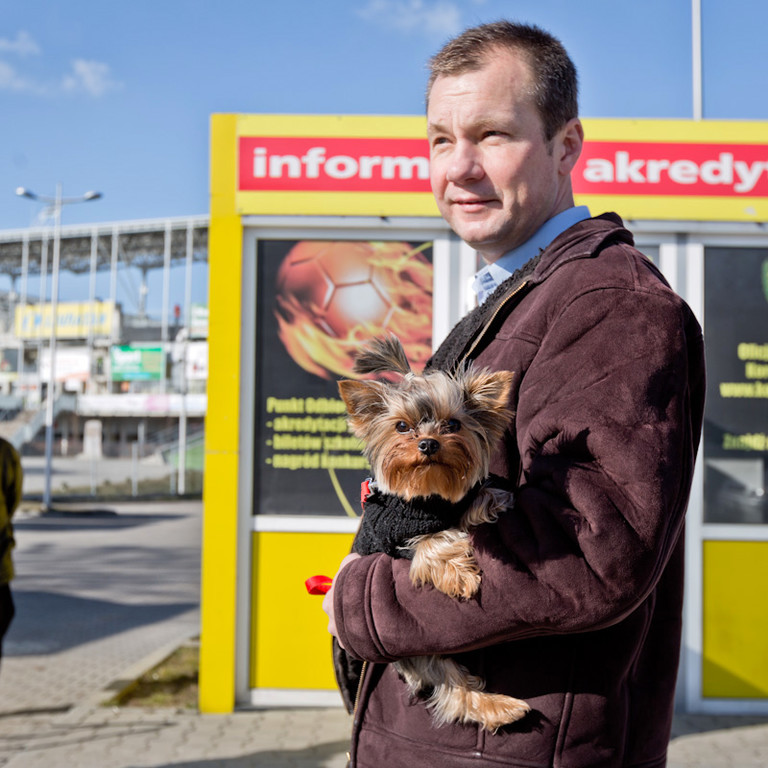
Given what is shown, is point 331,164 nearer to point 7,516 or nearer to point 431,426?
point 7,516

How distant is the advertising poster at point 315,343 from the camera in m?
5.80

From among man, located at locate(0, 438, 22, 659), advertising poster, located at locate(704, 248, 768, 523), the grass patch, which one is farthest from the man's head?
the grass patch

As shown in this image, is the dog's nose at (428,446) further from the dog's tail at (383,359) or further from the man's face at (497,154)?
the man's face at (497,154)

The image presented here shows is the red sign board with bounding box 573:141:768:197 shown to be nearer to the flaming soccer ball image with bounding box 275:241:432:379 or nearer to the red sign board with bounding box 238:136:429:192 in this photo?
the red sign board with bounding box 238:136:429:192

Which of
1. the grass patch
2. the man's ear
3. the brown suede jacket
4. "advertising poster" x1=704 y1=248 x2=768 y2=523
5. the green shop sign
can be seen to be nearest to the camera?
the brown suede jacket

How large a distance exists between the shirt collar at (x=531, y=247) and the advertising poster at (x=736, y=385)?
14.3ft

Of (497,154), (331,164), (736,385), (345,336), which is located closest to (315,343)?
(345,336)

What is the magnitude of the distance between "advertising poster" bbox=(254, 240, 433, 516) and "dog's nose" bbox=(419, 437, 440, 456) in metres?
4.30

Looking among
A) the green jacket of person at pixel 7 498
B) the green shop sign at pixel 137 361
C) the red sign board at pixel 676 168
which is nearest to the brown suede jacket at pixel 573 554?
the red sign board at pixel 676 168

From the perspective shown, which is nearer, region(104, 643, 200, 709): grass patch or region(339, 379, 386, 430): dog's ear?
region(339, 379, 386, 430): dog's ear

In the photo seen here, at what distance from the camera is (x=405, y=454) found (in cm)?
151

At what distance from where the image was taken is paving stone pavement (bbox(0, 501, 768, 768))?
201 inches

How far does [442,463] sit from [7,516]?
17.3ft

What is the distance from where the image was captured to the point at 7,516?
19.2ft
